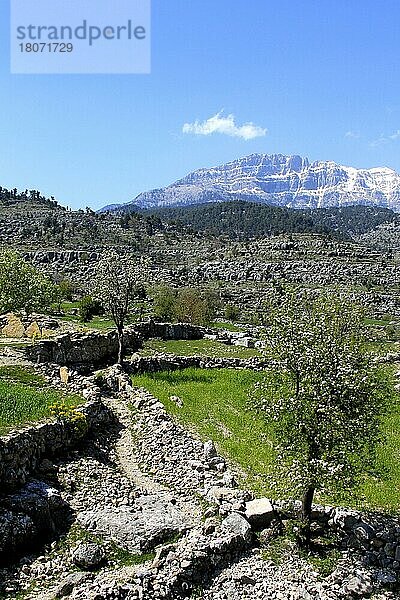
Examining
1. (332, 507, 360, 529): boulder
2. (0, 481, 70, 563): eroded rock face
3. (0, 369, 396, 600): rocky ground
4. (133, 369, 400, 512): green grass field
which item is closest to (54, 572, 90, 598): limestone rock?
(0, 369, 396, 600): rocky ground

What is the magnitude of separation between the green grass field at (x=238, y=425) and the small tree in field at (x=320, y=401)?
105 centimetres

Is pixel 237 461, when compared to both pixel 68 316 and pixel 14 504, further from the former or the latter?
pixel 68 316

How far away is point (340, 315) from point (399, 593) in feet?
23.1

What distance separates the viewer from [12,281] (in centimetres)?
4466

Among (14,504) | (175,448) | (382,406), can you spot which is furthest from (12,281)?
(382,406)

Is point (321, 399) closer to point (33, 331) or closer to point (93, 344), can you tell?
point (93, 344)

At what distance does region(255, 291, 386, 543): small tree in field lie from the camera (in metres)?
14.3

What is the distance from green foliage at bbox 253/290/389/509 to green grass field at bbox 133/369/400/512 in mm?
993

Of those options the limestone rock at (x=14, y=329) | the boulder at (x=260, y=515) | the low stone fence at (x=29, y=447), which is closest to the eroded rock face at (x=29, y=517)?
the low stone fence at (x=29, y=447)

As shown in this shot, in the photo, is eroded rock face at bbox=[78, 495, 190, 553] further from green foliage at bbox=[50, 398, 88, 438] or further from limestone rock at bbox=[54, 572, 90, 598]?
green foliage at bbox=[50, 398, 88, 438]

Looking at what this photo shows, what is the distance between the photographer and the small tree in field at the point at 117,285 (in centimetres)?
3906

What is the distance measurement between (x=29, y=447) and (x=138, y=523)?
501 cm

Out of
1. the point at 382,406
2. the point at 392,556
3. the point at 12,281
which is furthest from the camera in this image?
the point at 12,281

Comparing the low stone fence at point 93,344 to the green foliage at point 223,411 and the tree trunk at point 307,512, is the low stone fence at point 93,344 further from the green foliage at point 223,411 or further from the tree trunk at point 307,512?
the tree trunk at point 307,512
